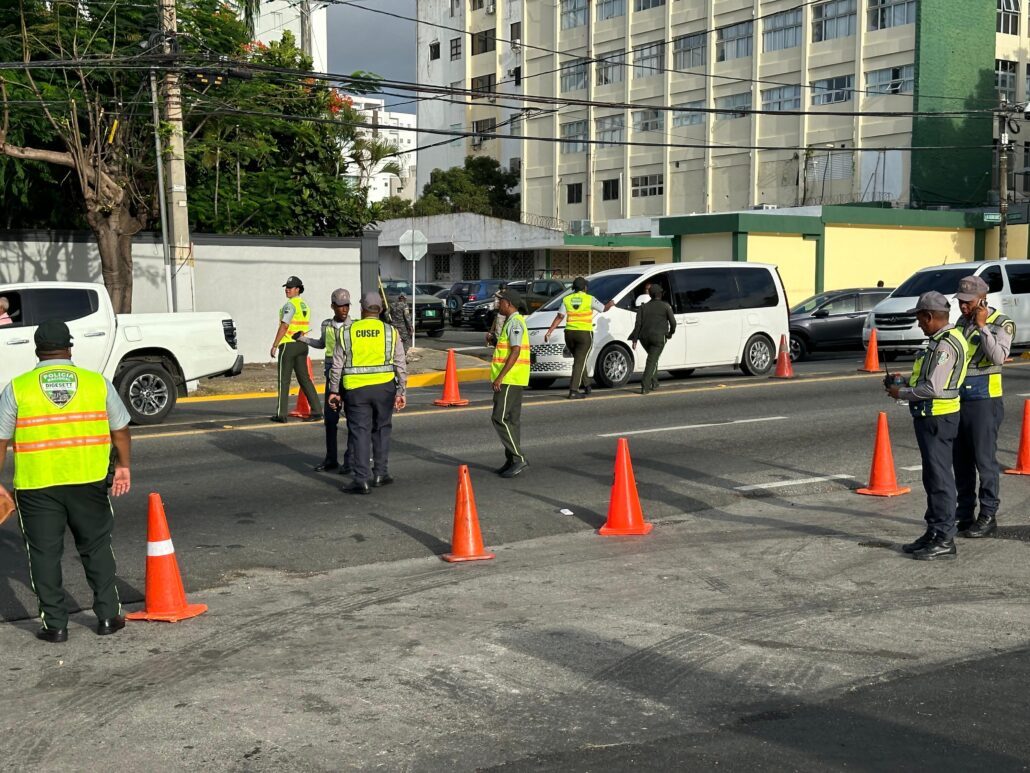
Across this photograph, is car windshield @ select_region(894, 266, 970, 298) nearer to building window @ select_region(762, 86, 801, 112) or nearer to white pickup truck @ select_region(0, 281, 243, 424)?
white pickup truck @ select_region(0, 281, 243, 424)

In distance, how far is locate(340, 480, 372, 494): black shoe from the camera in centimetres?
1088

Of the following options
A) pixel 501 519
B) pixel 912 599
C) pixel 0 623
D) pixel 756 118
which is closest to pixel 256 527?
pixel 501 519

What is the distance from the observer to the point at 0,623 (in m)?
7.14

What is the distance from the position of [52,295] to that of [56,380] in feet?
30.0

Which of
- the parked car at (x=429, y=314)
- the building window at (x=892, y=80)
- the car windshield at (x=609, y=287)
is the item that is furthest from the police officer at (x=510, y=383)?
the building window at (x=892, y=80)

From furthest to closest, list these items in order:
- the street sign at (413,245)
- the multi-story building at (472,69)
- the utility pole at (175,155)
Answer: the multi-story building at (472,69)
the street sign at (413,245)
the utility pole at (175,155)

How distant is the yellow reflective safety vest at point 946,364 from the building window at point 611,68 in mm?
62549

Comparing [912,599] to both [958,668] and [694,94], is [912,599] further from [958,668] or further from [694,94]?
[694,94]

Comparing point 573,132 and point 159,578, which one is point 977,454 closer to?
point 159,578

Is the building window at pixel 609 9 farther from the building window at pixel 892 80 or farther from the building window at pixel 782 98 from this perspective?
the building window at pixel 892 80

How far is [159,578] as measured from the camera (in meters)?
7.09

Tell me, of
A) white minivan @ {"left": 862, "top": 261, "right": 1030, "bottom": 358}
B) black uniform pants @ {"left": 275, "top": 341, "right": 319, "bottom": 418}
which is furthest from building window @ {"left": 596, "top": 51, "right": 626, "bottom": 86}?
black uniform pants @ {"left": 275, "top": 341, "right": 319, "bottom": 418}

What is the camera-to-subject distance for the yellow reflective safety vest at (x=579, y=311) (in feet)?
57.4

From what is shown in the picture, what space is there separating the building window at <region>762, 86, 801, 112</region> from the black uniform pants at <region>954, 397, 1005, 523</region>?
178 feet
